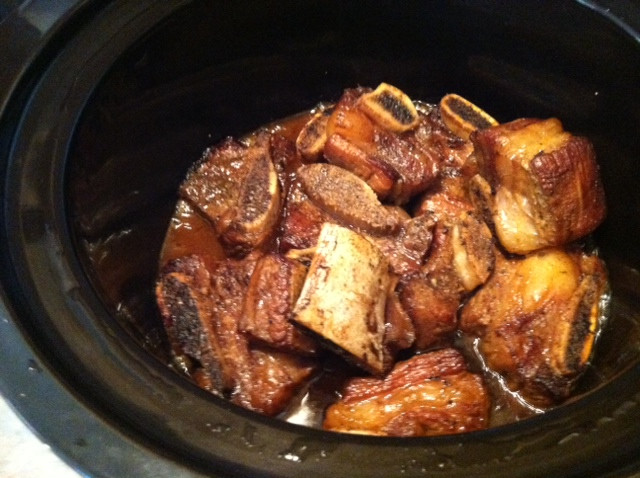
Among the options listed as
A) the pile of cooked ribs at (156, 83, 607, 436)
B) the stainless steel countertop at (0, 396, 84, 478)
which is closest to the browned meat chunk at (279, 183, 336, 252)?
the pile of cooked ribs at (156, 83, 607, 436)

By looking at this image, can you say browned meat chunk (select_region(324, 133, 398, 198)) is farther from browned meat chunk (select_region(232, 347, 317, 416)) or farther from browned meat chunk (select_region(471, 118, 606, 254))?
browned meat chunk (select_region(232, 347, 317, 416))

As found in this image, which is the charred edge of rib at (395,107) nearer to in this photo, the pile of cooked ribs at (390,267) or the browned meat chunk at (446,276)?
the pile of cooked ribs at (390,267)

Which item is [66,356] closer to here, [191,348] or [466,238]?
[191,348]

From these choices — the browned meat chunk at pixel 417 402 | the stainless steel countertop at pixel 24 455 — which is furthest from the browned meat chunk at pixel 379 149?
the stainless steel countertop at pixel 24 455

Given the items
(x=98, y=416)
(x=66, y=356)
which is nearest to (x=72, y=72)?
(x=66, y=356)

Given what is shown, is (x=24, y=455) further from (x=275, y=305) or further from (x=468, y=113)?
(x=468, y=113)

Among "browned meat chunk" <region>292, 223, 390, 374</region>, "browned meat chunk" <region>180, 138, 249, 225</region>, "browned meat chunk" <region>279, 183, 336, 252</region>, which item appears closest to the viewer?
"browned meat chunk" <region>292, 223, 390, 374</region>

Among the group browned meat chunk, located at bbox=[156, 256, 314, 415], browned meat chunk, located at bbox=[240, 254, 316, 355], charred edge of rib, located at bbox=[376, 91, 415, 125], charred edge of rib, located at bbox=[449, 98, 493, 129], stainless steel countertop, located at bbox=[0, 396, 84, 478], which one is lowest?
stainless steel countertop, located at bbox=[0, 396, 84, 478]
